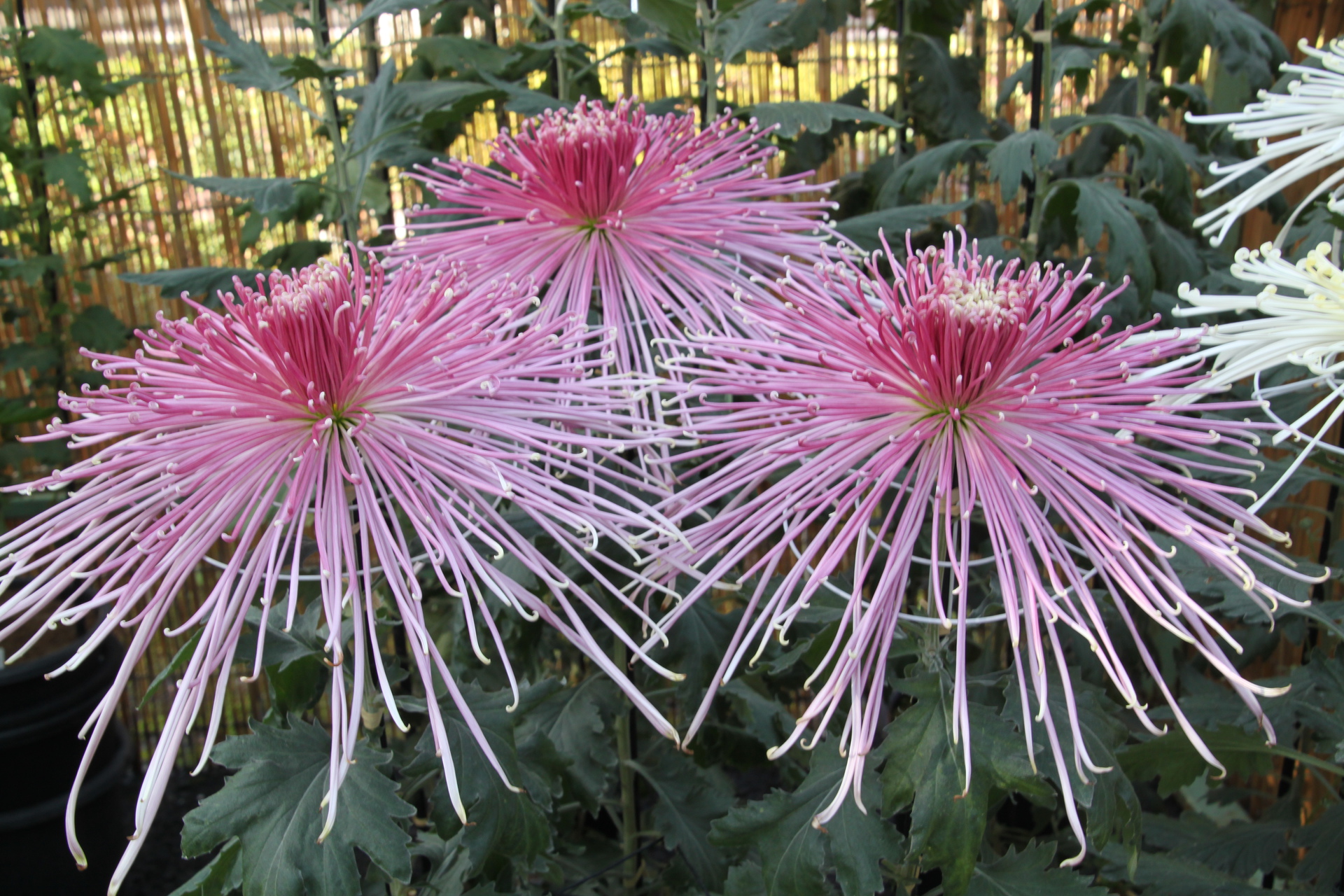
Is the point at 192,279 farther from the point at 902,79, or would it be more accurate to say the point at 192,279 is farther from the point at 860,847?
the point at 902,79

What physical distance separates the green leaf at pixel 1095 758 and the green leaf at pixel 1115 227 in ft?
2.31

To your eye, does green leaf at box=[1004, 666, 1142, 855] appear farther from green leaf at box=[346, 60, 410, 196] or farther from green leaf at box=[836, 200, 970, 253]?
green leaf at box=[346, 60, 410, 196]

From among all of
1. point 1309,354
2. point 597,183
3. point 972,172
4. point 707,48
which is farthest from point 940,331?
point 972,172

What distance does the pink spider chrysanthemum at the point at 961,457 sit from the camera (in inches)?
25.5

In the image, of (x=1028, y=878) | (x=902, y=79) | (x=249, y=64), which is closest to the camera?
(x=1028, y=878)

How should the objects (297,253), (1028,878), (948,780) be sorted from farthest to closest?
(297,253) → (1028,878) → (948,780)

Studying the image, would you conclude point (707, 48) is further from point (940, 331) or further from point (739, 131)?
point (940, 331)

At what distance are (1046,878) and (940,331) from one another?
0.48 meters

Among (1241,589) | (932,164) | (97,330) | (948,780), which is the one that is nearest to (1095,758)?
(948,780)

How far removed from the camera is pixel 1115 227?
50.7 inches

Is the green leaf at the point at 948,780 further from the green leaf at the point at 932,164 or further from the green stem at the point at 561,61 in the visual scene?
the green stem at the point at 561,61

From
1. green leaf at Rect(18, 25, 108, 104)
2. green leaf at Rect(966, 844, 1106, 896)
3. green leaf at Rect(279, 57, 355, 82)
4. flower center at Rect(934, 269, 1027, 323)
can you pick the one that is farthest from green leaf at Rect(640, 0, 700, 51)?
green leaf at Rect(18, 25, 108, 104)

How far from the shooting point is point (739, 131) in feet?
3.49

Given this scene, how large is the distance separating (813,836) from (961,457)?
320 mm
